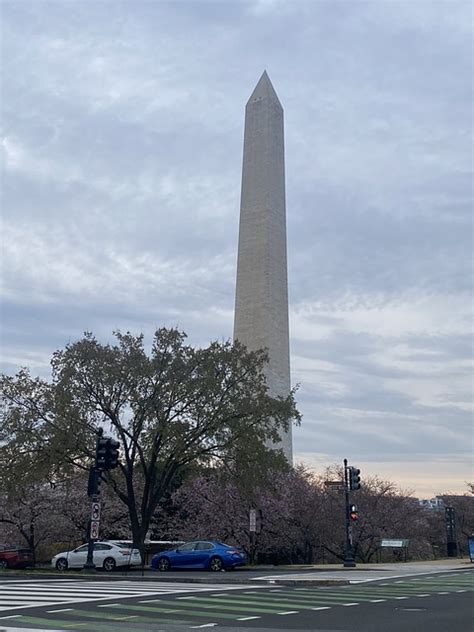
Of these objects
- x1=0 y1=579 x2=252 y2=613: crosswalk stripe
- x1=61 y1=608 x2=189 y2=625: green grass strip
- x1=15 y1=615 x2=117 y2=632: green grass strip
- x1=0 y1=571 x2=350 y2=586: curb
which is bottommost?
x1=15 y1=615 x2=117 y2=632: green grass strip

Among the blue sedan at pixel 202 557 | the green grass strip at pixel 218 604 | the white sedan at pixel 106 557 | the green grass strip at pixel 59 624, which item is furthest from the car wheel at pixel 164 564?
the green grass strip at pixel 59 624

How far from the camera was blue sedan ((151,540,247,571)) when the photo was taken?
A: 89.7 feet

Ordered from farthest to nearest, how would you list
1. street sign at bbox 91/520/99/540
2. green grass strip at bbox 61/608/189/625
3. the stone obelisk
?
the stone obelisk, street sign at bbox 91/520/99/540, green grass strip at bbox 61/608/189/625

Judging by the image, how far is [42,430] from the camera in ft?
104

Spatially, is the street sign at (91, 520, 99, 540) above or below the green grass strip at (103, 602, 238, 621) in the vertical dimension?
above

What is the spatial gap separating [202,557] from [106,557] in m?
4.15

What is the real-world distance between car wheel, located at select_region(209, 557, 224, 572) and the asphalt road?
639cm

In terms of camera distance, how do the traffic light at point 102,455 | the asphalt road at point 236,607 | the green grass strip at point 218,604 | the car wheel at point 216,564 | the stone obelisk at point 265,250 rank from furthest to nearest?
1. the stone obelisk at point 265,250
2. the car wheel at point 216,564
3. the traffic light at point 102,455
4. the green grass strip at point 218,604
5. the asphalt road at point 236,607

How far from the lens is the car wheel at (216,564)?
27312 millimetres

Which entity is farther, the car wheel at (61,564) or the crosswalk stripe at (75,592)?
the car wheel at (61,564)

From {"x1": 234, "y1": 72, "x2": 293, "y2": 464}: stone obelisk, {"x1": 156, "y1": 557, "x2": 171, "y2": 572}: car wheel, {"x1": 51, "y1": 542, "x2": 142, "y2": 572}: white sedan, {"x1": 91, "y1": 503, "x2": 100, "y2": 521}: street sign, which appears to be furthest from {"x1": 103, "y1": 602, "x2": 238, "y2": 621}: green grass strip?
{"x1": 234, "y1": 72, "x2": 293, "y2": 464}: stone obelisk

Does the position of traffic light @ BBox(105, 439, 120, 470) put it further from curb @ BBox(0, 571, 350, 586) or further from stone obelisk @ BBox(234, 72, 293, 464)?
stone obelisk @ BBox(234, 72, 293, 464)

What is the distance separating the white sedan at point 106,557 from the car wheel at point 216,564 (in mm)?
3689

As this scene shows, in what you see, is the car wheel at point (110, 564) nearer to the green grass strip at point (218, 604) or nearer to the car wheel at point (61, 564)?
the car wheel at point (61, 564)
